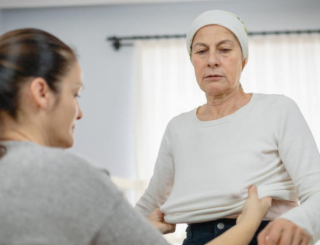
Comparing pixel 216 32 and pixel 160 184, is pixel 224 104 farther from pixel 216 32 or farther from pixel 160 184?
pixel 160 184

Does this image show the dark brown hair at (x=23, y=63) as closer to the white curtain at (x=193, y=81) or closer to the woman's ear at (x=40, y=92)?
the woman's ear at (x=40, y=92)

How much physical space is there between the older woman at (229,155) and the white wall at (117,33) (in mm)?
2783

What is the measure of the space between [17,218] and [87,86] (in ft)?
12.1

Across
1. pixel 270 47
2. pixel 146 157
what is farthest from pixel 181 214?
pixel 270 47

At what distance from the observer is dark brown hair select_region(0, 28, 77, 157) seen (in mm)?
867

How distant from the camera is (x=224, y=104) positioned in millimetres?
1422

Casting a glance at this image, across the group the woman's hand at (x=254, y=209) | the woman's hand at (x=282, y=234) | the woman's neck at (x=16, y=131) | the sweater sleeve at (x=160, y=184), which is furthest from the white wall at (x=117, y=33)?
the woman's neck at (x=16, y=131)

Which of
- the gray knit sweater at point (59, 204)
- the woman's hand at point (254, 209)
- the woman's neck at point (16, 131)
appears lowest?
the woman's hand at point (254, 209)

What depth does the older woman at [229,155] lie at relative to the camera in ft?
3.88

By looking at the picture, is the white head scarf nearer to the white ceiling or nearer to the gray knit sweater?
the gray knit sweater

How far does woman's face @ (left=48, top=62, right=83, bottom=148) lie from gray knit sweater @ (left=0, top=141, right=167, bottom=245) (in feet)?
0.47

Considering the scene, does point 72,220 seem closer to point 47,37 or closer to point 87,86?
point 47,37

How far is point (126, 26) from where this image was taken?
14.3 ft

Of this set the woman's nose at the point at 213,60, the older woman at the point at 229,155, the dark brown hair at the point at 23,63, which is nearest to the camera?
the dark brown hair at the point at 23,63
